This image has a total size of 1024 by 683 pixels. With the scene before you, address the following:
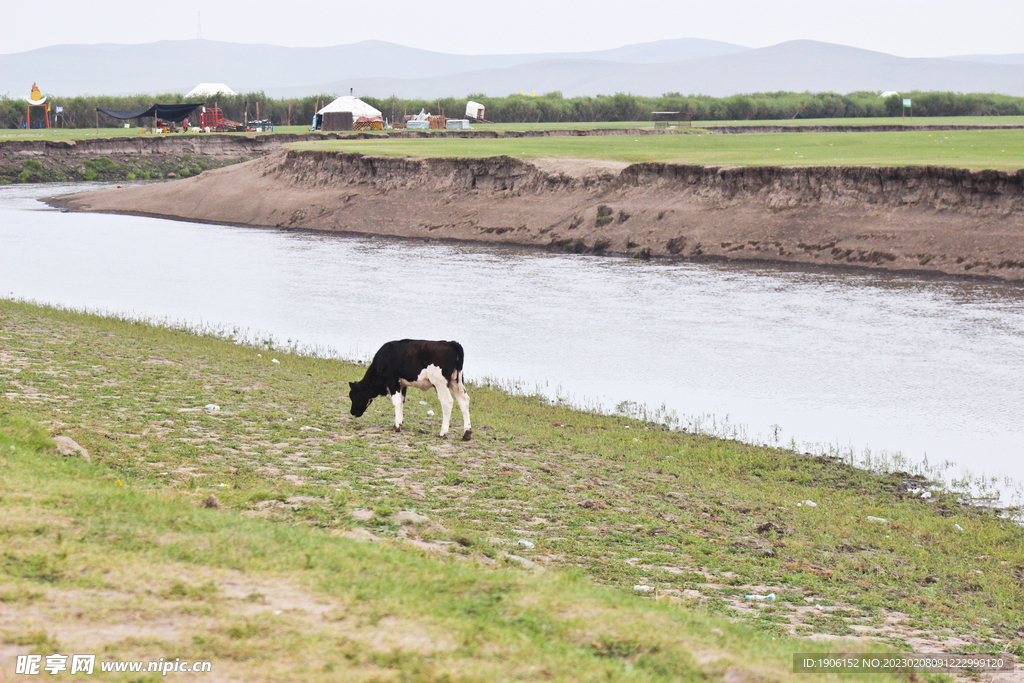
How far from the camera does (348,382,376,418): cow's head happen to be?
51.4 ft

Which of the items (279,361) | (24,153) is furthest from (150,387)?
(24,153)

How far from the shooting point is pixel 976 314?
2959 cm

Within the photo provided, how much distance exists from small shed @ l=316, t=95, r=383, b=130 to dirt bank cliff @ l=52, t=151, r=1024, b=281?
38353mm

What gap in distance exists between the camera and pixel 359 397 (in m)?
15.7

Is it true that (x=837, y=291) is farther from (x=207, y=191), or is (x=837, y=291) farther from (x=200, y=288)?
(x=207, y=191)

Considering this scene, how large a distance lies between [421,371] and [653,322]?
15540 mm

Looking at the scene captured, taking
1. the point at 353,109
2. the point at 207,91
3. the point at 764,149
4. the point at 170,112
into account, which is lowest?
the point at 764,149

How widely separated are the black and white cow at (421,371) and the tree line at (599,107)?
355 ft

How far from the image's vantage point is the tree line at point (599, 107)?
123 m

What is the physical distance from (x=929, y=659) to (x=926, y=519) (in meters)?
5.29

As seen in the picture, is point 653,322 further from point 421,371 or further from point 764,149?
point 764,149

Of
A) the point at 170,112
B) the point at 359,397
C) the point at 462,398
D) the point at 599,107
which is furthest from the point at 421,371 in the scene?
the point at 599,107

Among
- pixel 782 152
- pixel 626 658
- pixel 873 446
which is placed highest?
pixel 782 152

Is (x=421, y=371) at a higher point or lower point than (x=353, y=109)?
lower
